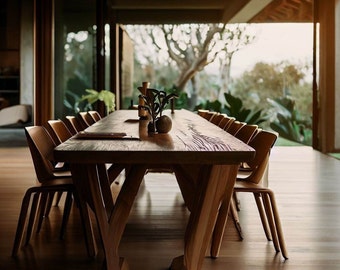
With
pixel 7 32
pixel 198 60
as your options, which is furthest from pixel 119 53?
pixel 7 32

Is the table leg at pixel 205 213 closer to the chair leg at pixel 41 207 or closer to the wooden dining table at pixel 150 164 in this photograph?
the wooden dining table at pixel 150 164

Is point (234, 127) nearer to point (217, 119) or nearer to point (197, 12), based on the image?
point (217, 119)

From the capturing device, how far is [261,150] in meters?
3.44

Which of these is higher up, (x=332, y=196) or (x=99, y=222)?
(x=99, y=222)

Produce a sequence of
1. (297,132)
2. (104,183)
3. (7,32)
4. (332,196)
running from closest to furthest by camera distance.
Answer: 1. (104,183)
2. (332,196)
3. (297,132)
4. (7,32)

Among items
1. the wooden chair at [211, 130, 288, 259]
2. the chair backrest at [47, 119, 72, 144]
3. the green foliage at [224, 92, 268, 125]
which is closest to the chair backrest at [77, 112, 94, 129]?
the chair backrest at [47, 119, 72, 144]

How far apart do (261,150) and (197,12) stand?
878cm

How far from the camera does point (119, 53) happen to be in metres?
11.8

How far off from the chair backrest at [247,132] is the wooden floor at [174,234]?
652mm

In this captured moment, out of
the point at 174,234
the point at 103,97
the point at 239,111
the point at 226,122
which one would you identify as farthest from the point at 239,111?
the point at 174,234

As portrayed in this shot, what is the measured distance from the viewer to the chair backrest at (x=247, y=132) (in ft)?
12.6

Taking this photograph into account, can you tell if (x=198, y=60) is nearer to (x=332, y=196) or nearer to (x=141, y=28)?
(x=141, y=28)

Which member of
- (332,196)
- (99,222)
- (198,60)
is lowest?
(332,196)

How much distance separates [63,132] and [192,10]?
820 cm
